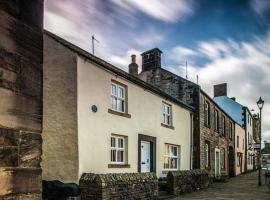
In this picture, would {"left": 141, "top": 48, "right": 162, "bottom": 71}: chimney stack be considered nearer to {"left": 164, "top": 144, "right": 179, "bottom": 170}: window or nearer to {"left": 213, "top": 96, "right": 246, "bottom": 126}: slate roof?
{"left": 164, "top": 144, "right": 179, "bottom": 170}: window

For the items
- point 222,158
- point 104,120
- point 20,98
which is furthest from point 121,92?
point 222,158

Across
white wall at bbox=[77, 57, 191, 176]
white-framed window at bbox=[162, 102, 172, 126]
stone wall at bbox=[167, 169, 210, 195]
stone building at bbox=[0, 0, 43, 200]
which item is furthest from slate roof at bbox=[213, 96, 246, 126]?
stone building at bbox=[0, 0, 43, 200]

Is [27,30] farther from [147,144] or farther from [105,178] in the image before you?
[147,144]

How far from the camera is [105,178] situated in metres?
11.7

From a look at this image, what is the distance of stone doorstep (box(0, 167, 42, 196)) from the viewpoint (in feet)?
8.27

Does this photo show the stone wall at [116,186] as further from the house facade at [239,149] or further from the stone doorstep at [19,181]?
the house facade at [239,149]

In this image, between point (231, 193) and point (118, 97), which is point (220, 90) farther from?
point (118, 97)

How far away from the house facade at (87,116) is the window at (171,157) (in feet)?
9.29

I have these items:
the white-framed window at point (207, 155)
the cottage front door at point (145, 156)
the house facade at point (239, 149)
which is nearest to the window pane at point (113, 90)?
the cottage front door at point (145, 156)

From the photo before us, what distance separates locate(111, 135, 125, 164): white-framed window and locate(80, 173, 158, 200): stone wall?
4.42ft

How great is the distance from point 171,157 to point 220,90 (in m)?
27.5

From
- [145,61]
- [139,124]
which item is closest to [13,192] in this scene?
[139,124]

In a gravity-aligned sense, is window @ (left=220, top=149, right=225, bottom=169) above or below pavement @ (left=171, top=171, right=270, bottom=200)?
above

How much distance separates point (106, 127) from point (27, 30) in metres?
11.2
